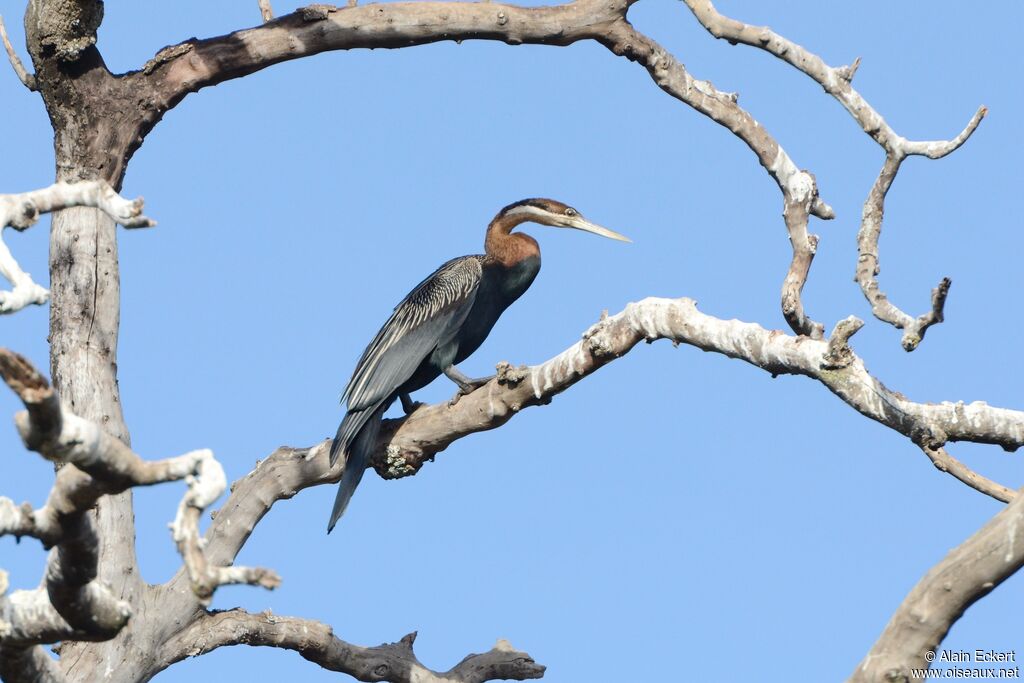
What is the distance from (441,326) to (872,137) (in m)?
2.49

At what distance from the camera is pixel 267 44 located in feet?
19.2

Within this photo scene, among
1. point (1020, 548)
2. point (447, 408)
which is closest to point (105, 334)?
point (447, 408)

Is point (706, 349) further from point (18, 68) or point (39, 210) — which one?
point (18, 68)

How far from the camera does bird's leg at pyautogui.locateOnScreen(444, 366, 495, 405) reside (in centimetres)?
571

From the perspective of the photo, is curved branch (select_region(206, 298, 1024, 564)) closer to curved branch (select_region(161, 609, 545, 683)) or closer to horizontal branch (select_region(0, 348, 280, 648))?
curved branch (select_region(161, 609, 545, 683))

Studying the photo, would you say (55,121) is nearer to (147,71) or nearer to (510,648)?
(147,71)

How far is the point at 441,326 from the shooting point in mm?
6648

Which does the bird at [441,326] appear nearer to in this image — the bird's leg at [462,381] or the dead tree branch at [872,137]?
the bird's leg at [462,381]

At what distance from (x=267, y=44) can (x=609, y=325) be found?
215 centimetres

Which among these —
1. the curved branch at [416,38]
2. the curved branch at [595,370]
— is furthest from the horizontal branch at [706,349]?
the curved branch at [416,38]

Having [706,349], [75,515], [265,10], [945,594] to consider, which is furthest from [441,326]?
[945,594]

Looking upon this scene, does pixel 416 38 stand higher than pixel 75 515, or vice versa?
pixel 416 38

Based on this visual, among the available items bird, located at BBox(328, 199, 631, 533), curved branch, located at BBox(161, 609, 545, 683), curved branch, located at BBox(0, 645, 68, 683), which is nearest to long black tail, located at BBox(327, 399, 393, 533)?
bird, located at BBox(328, 199, 631, 533)

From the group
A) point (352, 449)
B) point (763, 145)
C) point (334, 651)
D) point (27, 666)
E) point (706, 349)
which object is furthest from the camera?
point (352, 449)
